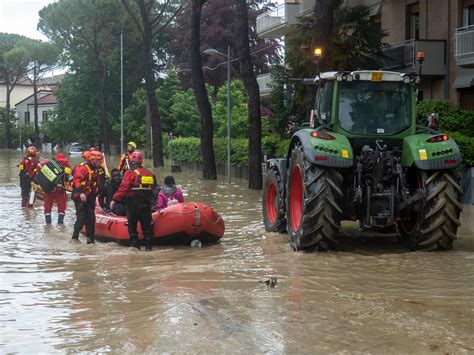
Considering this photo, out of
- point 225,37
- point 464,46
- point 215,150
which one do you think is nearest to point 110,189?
point 464,46

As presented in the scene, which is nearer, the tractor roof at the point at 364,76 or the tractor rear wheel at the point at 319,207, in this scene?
the tractor rear wheel at the point at 319,207

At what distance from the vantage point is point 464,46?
923 inches

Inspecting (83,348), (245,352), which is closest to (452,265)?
(245,352)

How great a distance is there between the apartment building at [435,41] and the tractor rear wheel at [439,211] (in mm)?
13244

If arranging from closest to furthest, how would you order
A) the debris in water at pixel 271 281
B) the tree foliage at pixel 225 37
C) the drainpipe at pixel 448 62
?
the debris in water at pixel 271 281, the drainpipe at pixel 448 62, the tree foliage at pixel 225 37

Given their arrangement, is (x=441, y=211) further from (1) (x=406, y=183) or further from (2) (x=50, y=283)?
(2) (x=50, y=283)

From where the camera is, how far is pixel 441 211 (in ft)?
35.4

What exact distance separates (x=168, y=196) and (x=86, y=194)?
142 cm

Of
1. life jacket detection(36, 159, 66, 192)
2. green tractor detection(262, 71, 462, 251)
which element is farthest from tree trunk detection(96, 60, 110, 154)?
green tractor detection(262, 71, 462, 251)

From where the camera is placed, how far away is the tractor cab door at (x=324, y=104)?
38.7ft

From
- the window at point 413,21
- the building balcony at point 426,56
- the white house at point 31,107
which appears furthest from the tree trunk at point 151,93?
the white house at point 31,107

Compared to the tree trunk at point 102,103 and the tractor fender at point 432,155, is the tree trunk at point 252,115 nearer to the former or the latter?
the tractor fender at point 432,155

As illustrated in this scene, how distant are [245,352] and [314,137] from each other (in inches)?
213

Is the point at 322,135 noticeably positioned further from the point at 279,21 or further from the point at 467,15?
the point at 279,21
